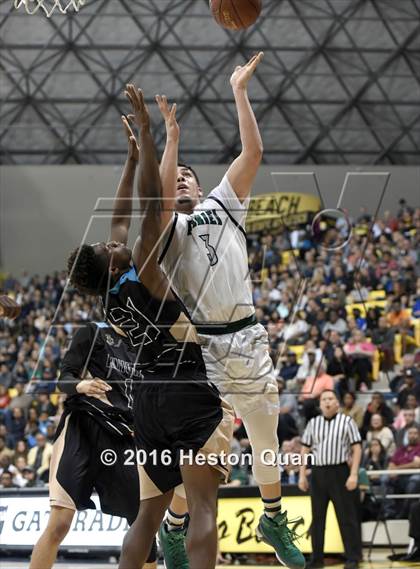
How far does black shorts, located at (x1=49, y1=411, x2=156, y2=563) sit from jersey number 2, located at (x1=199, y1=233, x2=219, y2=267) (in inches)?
66.3

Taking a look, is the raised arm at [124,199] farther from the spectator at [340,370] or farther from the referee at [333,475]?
the spectator at [340,370]

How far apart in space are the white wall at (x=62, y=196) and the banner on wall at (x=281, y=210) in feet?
2.80

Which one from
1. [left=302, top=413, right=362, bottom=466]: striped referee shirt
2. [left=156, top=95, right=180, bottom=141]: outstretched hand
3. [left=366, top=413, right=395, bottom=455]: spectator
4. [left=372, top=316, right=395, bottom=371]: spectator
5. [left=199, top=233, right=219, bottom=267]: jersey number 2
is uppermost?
[left=372, top=316, right=395, bottom=371]: spectator

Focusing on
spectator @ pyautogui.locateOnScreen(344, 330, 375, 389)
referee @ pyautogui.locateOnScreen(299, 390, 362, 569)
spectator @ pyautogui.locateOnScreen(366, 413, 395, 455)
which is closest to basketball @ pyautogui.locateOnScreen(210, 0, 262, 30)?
referee @ pyautogui.locateOnScreen(299, 390, 362, 569)

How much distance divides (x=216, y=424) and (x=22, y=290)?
18922 millimetres

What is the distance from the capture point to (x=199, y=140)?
82.1 ft

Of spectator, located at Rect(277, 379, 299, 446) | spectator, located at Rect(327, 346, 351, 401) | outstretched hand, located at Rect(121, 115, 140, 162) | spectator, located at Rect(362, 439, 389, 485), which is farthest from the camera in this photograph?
spectator, located at Rect(327, 346, 351, 401)

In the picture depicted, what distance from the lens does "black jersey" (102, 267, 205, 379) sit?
4703mm

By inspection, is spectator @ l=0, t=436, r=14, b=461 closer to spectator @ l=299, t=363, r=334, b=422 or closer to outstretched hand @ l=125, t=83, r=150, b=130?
spectator @ l=299, t=363, r=334, b=422

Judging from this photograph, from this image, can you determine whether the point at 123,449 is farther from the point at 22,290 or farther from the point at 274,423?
the point at 22,290

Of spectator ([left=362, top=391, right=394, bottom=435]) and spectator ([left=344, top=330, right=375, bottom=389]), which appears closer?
spectator ([left=362, top=391, right=394, bottom=435])

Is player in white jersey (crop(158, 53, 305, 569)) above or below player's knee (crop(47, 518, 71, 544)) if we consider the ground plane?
above

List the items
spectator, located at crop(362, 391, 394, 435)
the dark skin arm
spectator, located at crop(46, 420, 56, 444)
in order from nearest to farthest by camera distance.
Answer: the dark skin arm
spectator, located at crop(362, 391, 394, 435)
spectator, located at crop(46, 420, 56, 444)

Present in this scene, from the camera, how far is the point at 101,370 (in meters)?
6.16
